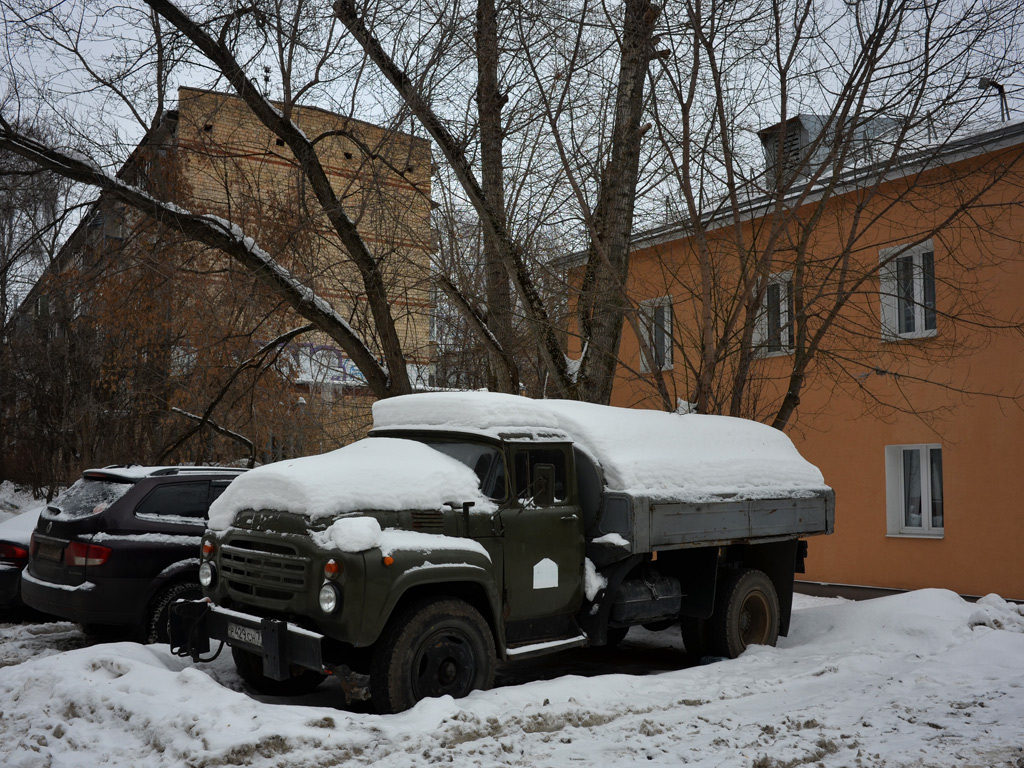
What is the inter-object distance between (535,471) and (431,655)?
158 centimetres

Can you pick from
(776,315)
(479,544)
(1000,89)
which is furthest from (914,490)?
(479,544)

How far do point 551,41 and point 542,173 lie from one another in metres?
1.79

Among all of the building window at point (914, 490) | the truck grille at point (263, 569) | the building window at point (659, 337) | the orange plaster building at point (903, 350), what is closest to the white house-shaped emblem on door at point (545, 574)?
the truck grille at point (263, 569)

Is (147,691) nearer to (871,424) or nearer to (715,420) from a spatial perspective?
(715,420)

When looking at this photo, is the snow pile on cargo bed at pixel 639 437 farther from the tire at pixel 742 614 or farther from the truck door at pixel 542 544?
the tire at pixel 742 614

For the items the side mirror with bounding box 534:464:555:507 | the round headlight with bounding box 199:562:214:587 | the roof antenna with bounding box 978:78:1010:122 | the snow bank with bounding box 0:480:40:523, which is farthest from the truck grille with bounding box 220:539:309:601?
the snow bank with bounding box 0:480:40:523

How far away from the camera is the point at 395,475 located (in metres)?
6.13

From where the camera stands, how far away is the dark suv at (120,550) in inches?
293

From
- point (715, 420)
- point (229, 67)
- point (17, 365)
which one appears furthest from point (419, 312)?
point (17, 365)

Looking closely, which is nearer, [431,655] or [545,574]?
[431,655]

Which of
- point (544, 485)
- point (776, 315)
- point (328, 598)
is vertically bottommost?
point (328, 598)

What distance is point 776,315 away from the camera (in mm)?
12508

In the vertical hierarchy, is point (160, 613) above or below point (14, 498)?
below

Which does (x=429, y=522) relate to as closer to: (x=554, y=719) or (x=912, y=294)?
(x=554, y=719)
